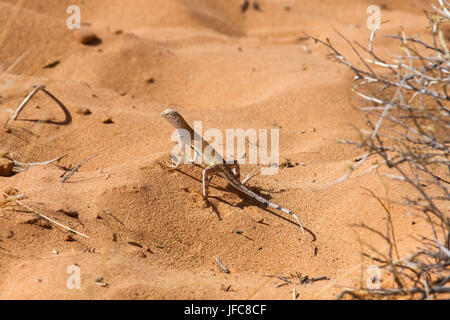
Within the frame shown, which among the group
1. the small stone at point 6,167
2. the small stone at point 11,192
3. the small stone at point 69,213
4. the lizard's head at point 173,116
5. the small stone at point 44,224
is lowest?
the small stone at point 44,224

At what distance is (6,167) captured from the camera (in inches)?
122

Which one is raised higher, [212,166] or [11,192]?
[212,166]

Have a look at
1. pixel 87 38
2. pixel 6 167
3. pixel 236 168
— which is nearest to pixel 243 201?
pixel 236 168

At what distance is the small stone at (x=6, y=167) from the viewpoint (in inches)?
121

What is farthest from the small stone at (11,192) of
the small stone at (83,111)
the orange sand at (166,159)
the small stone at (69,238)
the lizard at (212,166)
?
the small stone at (83,111)

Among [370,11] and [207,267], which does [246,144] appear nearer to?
[207,267]

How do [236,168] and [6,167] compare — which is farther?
[236,168]

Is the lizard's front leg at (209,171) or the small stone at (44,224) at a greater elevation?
the lizard's front leg at (209,171)

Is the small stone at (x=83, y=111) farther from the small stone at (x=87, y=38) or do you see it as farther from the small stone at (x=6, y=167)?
the small stone at (x=87, y=38)

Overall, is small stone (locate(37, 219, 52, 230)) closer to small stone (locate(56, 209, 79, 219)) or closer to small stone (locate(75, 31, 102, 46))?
small stone (locate(56, 209, 79, 219))

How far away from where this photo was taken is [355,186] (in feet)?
11.2

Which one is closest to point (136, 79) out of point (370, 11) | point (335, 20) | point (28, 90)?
point (28, 90)

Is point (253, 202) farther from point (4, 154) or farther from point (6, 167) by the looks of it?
point (4, 154)
